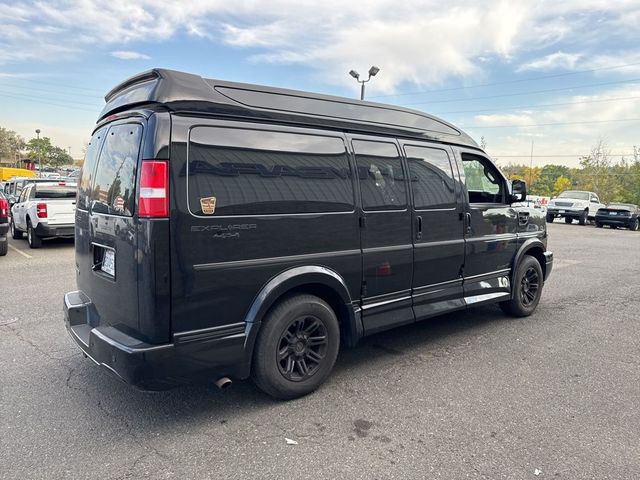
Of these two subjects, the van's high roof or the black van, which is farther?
the van's high roof

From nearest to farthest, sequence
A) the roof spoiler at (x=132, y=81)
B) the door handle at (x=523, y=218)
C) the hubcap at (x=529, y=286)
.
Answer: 1. the roof spoiler at (x=132, y=81)
2. the door handle at (x=523, y=218)
3. the hubcap at (x=529, y=286)

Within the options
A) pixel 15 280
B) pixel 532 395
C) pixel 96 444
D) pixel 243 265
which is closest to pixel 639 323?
pixel 532 395

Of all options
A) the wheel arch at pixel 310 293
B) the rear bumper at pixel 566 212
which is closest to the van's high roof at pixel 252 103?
the wheel arch at pixel 310 293

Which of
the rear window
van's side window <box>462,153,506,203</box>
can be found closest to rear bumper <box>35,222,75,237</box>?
the rear window

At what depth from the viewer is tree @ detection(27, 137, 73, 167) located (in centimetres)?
10113

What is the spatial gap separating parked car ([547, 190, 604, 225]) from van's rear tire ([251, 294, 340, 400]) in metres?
24.4

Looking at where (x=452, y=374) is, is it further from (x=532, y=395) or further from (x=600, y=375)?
(x=600, y=375)

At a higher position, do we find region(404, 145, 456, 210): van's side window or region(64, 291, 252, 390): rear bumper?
region(404, 145, 456, 210): van's side window

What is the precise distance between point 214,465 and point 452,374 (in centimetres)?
226

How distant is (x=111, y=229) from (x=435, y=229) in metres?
2.94

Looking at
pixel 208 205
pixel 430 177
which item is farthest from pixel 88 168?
pixel 430 177

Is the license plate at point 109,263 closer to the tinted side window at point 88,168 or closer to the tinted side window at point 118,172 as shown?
the tinted side window at point 118,172

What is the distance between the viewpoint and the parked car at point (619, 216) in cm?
2241

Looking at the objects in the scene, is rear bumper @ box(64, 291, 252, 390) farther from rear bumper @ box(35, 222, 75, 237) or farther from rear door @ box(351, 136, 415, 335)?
rear bumper @ box(35, 222, 75, 237)
